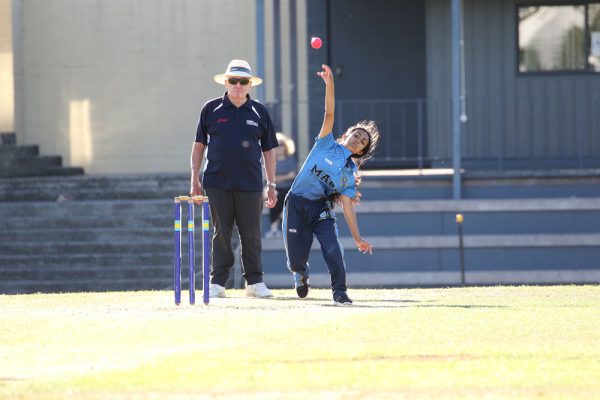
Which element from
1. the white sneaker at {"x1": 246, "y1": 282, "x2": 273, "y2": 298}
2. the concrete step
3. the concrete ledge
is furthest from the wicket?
the concrete step

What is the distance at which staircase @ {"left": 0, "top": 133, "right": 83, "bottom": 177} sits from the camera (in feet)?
68.7

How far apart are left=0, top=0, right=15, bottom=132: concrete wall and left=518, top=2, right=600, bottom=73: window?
760 centimetres

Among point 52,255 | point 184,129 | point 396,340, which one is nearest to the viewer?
point 396,340

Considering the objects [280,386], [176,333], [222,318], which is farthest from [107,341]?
[280,386]

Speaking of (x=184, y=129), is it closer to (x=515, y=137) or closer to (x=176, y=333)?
(x=515, y=137)

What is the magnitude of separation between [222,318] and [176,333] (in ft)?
2.98

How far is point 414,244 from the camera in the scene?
1778 centimetres

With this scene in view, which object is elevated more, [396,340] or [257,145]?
[257,145]

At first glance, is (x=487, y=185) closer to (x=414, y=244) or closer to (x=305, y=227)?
(x=414, y=244)

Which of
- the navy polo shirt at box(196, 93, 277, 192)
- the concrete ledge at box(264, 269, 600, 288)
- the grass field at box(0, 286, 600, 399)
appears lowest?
the concrete ledge at box(264, 269, 600, 288)

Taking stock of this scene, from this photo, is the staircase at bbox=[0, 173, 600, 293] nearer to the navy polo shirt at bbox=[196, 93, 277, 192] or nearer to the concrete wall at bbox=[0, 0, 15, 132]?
the concrete wall at bbox=[0, 0, 15, 132]

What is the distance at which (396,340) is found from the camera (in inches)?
335

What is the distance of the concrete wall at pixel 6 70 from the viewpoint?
21.4 m

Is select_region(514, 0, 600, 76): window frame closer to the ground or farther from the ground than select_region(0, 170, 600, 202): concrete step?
farther from the ground
